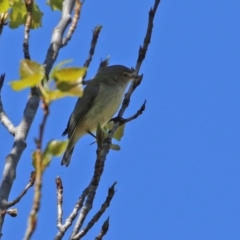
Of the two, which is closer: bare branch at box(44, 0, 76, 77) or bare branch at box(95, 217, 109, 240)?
bare branch at box(95, 217, 109, 240)

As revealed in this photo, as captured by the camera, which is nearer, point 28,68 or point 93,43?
point 28,68

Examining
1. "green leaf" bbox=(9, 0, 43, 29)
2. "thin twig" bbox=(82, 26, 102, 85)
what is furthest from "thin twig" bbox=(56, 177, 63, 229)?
"green leaf" bbox=(9, 0, 43, 29)

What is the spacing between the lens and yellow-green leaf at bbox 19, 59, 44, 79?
208 centimetres

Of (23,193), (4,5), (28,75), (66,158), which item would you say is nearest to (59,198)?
(23,193)

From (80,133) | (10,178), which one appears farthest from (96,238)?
(80,133)

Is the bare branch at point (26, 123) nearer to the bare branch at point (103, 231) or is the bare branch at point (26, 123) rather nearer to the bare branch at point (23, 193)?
the bare branch at point (23, 193)

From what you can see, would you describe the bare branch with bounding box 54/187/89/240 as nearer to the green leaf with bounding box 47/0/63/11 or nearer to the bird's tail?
the green leaf with bounding box 47/0/63/11

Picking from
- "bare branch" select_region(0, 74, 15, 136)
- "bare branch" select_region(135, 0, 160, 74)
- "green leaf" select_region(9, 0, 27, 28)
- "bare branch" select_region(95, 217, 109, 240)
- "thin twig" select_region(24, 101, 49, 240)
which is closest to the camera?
"thin twig" select_region(24, 101, 49, 240)

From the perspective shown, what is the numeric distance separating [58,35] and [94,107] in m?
3.50

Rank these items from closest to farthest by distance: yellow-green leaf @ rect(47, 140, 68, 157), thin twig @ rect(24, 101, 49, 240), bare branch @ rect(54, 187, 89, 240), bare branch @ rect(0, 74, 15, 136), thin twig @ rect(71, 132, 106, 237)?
thin twig @ rect(24, 101, 49, 240)
yellow-green leaf @ rect(47, 140, 68, 157)
bare branch @ rect(54, 187, 89, 240)
thin twig @ rect(71, 132, 106, 237)
bare branch @ rect(0, 74, 15, 136)

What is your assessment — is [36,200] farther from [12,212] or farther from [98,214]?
[12,212]

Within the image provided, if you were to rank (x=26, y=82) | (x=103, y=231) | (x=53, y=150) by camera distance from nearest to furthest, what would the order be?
(x=26, y=82) → (x=53, y=150) → (x=103, y=231)

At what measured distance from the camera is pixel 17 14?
159 inches

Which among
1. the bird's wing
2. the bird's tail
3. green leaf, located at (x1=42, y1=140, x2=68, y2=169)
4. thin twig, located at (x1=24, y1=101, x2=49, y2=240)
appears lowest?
thin twig, located at (x1=24, y1=101, x2=49, y2=240)
